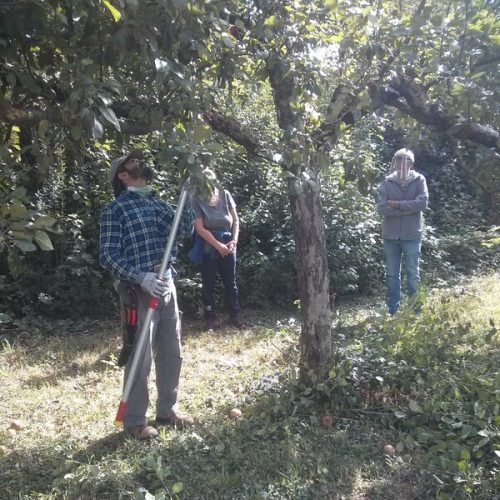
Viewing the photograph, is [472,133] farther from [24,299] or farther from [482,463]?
[24,299]

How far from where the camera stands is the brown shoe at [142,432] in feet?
11.5

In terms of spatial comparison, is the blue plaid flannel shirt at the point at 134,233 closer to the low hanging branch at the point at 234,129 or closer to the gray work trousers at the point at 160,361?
the gray work trousers at the point at 160,361

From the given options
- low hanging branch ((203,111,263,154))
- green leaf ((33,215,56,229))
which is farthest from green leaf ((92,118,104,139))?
low hanging branch ((203,111,263,154))

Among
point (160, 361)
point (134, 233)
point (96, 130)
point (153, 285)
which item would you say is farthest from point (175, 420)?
point (96, 130)

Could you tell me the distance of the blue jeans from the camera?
5.84 meters

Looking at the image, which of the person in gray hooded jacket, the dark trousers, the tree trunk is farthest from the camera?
the dark trousers

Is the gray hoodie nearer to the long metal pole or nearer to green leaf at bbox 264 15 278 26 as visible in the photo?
green leaf at bbox 264 15 278 26

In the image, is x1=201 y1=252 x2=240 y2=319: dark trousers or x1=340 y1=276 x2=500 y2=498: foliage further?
x1=201 y1=252 x2=240 y2=319: dark trousers

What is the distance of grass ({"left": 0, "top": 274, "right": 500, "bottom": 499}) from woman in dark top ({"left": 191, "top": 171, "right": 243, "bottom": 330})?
3.02 feet

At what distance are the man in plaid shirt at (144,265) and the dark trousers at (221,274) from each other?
7.72ft

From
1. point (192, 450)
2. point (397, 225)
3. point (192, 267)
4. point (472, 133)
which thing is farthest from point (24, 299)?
point (472, 133)

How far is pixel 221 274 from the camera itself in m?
6.17

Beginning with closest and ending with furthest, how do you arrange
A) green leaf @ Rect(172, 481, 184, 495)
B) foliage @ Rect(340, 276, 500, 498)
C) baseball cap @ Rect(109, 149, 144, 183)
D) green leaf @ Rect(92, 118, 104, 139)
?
green leaf @ Rect(92, 118, 104, 139) < green leaf @ Rect(172, 481, 184, 495) < foliage @ Rect(340, 276, 500, 498) < baseball cap @ Rect(109, 149, 144, 183)

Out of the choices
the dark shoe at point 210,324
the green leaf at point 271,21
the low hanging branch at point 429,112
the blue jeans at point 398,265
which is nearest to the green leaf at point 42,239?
the green leaf at point 271,21
